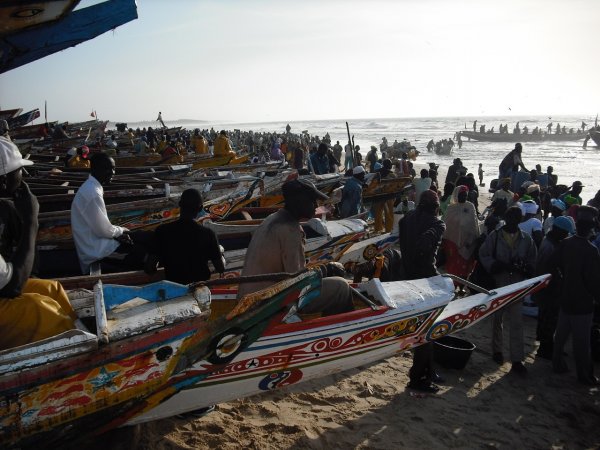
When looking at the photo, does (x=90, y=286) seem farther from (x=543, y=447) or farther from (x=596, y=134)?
(x=596, y=134)

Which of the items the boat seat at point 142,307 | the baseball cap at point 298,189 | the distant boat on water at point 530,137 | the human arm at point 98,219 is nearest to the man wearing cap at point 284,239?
the baseball cap at point 298,189

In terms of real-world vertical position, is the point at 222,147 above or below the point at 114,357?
above

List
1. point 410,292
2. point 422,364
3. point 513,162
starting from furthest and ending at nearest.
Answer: point 513,162 < point 422,364 < point 410,292

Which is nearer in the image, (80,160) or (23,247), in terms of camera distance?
(23,247)

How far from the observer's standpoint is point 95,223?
4328 millimetres

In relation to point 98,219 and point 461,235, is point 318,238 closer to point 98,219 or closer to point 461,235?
point 461,235

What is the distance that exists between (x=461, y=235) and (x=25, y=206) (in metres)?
5.06

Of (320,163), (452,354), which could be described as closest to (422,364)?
(452,354)

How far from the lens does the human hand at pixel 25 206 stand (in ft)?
8.14

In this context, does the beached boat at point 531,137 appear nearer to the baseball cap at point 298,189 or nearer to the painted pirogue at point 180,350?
the painted pirogue at point 180,350

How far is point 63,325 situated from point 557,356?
478 cm

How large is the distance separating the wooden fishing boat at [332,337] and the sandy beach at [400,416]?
372 millimetres

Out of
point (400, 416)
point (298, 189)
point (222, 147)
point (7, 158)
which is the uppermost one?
point (222, 147)

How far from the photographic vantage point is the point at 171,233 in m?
3.57
